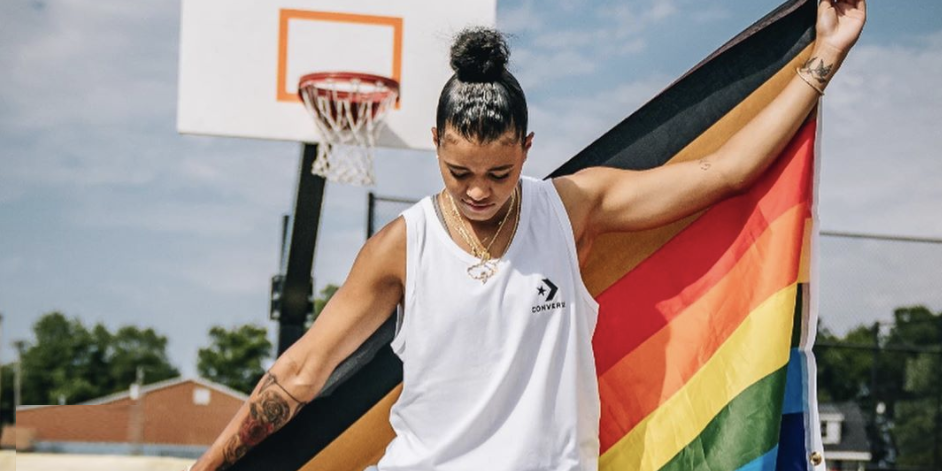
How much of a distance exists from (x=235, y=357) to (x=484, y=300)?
64127mm

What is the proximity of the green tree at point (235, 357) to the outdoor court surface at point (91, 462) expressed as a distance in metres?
35.4

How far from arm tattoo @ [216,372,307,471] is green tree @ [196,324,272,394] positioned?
205ft

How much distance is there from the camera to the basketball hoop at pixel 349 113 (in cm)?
533

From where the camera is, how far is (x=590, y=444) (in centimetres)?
245

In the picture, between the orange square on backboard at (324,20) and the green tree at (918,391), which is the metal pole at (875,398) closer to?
the green tree at (918,391)

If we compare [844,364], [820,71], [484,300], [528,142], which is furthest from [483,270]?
[844,364]

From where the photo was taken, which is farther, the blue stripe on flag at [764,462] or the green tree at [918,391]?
the green tree at [918,391]

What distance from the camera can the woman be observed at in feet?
7.61

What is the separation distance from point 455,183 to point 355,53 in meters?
3.31

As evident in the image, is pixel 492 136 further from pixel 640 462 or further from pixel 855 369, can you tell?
pixel 855 369

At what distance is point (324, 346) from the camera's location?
2.56 meters

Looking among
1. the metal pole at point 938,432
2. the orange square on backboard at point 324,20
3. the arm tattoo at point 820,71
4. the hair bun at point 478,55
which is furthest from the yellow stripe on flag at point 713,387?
the metal pole at point 938,432

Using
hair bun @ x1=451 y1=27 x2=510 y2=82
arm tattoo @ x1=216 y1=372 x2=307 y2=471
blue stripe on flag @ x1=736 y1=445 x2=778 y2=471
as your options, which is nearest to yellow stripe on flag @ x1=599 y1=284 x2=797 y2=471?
blue stripe on flag @ x1=736 y1=445 x2=778 y2=471

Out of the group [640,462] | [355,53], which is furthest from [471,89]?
[355,53]
